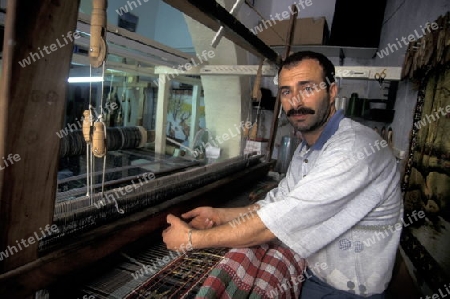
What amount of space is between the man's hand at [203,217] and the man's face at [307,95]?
2.84ft

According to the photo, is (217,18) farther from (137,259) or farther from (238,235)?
(137,259)

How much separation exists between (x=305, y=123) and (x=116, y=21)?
6275 mm

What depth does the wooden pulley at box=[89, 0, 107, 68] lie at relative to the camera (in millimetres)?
1036

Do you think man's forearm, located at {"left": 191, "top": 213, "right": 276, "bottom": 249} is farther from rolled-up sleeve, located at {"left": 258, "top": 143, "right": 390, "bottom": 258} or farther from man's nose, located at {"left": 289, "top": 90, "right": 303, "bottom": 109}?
man's nose, located at {"left": 289, "top": 90, "right": 303, "bottom": 109}

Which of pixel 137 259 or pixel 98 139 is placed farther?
pixel 137 259

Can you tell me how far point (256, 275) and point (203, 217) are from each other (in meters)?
0.58

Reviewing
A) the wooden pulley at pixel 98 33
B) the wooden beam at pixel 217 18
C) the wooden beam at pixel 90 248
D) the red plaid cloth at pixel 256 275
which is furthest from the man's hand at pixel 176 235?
the wooden beam at pixel 217 18

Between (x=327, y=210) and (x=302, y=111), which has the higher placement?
(x=302, y=111)

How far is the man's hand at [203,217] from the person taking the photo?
70.0 inches

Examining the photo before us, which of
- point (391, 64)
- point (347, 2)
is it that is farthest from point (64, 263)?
point (347, 2)

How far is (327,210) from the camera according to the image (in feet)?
4.23

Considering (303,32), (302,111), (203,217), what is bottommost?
(203,217)

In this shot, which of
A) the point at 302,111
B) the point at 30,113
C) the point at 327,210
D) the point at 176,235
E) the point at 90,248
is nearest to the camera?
the point at 30,113

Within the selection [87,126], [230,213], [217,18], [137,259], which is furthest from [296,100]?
[137,259]
